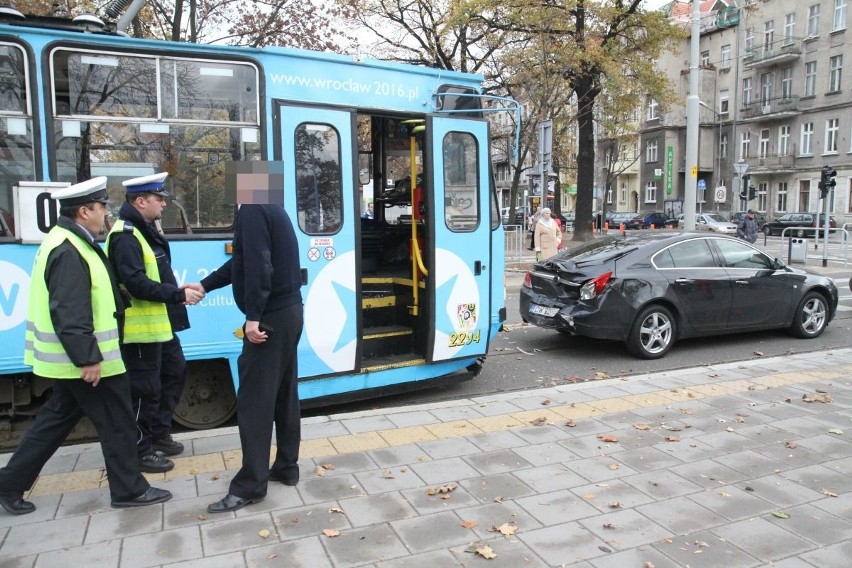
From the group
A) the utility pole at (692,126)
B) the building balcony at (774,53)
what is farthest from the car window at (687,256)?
the building balcony at (774,53)

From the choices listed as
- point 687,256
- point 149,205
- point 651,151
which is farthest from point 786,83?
point 149,205

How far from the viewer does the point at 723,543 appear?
346 centimetres

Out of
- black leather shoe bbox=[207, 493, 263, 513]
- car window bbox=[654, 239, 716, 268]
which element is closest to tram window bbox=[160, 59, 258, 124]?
black leather shoe bbox=[207, 493, 263, 513]

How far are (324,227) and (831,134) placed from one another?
1859 inches

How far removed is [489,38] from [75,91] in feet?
59.6

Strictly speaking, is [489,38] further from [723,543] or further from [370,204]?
[723,543]

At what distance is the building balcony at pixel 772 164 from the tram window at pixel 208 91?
160ft

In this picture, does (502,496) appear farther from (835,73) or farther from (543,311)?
(835,73)

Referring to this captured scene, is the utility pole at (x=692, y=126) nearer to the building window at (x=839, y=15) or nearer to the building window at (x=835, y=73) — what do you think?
the building window at (x=839, y=15)

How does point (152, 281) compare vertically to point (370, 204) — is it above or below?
below

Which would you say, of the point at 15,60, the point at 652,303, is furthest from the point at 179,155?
the point at 652,303

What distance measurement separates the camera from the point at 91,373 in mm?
3420

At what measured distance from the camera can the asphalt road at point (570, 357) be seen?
22.2 ft


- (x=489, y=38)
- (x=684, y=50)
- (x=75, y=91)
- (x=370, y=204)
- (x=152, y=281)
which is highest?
(x=684, y=50)
